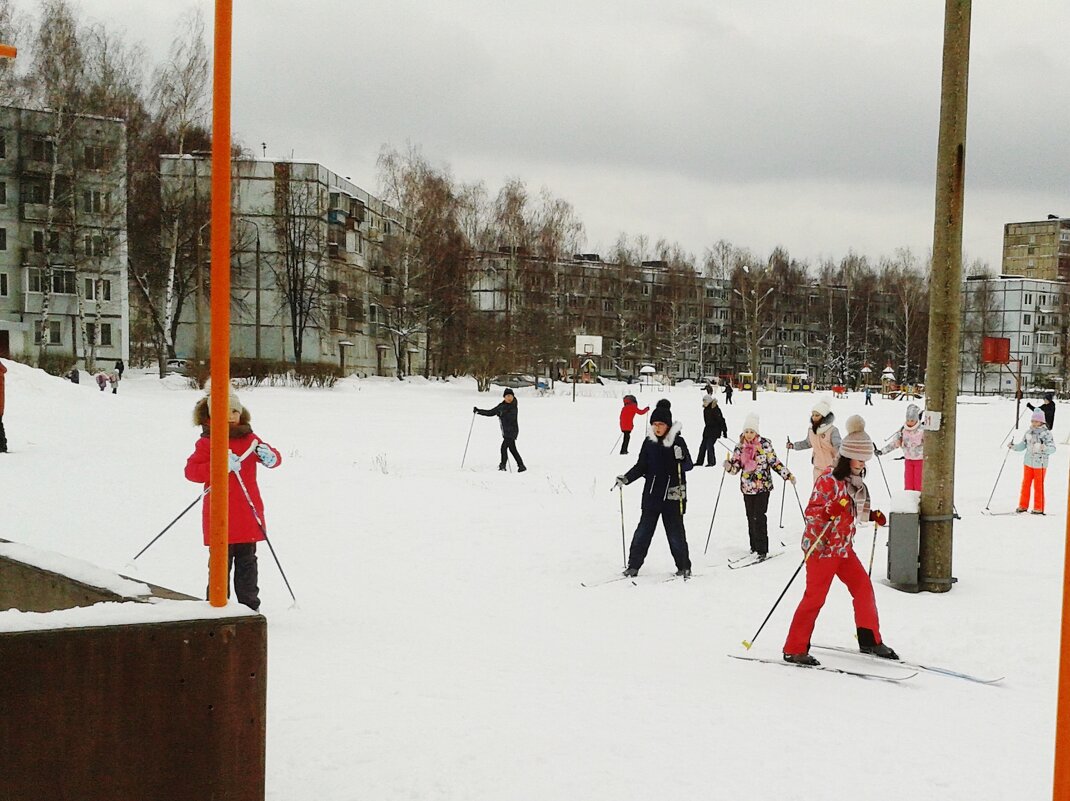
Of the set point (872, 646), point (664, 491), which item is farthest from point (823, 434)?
point (872, 646)

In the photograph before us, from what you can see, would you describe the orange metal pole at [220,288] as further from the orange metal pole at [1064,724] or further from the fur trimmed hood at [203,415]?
the fur trimmed hood at [203,415]

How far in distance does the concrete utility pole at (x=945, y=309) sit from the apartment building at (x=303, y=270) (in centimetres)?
4372

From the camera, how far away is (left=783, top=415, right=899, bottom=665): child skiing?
6.39m

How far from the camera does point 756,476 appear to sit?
10.4 m

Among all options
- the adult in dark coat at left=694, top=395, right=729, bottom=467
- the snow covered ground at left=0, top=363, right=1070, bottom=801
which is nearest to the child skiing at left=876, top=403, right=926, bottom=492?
the snow covered ground at left=0, top=363, right=1070, bottom=801

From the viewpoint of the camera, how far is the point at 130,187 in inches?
1729

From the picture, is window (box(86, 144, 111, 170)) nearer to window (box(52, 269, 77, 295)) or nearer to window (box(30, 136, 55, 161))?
window (box(30, 136, 55, 161))

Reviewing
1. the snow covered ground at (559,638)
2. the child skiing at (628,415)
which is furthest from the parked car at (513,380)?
the snow covered ground at (559,638)

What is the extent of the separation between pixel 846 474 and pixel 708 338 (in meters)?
95.3

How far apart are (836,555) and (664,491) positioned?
3.11m

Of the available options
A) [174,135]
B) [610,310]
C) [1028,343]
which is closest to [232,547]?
[174,135]

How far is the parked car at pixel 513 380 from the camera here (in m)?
50.8

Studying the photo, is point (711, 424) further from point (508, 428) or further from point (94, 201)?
point (94, 201)

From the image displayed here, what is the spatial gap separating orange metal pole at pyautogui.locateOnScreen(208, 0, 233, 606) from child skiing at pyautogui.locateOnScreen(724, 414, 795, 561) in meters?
7.60
